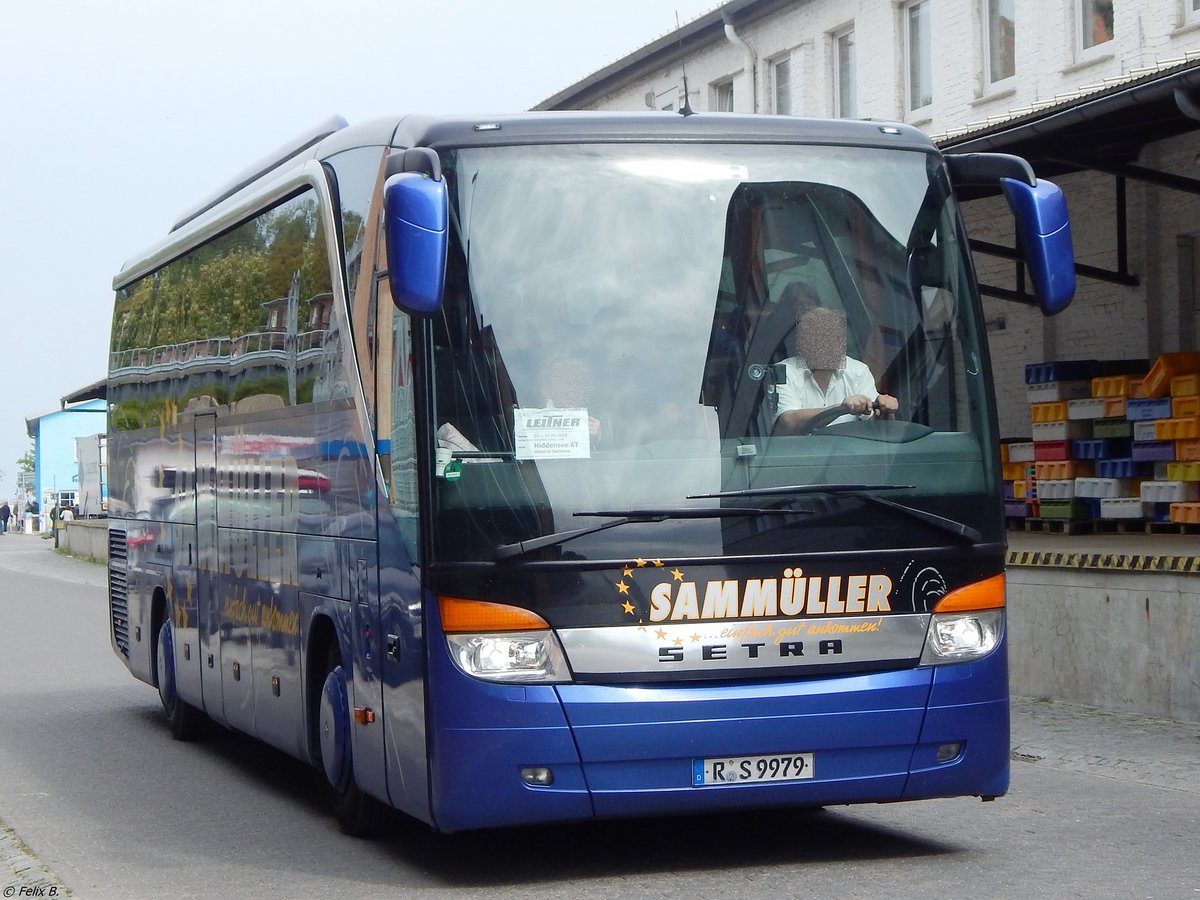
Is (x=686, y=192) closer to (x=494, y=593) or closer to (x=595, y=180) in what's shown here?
(x=595, y=180)

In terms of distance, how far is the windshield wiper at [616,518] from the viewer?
711 cm

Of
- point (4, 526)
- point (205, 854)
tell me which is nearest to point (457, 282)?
point (205, 854)

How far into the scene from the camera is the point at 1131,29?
75.6ft

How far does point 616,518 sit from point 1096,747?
18.1ft

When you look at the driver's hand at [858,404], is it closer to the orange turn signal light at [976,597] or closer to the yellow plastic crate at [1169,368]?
the orange turn signal light at [976,597]

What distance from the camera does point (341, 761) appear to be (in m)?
8.72

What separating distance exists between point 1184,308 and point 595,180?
14.1m

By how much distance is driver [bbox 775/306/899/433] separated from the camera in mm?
7395

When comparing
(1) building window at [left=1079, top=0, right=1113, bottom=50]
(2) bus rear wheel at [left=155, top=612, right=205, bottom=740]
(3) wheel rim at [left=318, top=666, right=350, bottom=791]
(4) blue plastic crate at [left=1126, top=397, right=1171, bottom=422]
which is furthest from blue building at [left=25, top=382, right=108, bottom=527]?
(3) wheel rim at [left=318, top=666, right=350, bottom=791]

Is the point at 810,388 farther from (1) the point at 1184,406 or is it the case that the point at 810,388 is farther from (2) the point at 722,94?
(2) the point at 722,94

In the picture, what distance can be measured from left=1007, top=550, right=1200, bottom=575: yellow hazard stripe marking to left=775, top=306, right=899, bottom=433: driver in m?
5.53

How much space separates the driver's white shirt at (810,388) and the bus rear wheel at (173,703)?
6566 mm

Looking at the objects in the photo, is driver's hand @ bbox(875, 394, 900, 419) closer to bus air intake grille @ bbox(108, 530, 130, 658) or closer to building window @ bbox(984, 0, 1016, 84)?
bus air intake grille @ bbox(108, 530, 130, 658)

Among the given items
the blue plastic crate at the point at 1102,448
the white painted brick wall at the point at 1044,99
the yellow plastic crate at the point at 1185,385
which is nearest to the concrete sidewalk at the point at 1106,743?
the yellow plastic crate at the point at 1185,385
